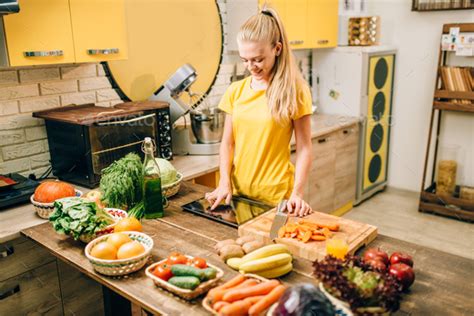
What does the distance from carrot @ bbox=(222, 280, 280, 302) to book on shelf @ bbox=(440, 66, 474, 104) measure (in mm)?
3400

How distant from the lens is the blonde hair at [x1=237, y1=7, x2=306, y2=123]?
6.18 ft

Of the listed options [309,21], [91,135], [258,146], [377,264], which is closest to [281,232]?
[377,264]

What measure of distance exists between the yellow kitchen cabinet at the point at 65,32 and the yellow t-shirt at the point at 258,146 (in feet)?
2.42

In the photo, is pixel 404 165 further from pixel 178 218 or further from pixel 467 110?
pixel 178 218

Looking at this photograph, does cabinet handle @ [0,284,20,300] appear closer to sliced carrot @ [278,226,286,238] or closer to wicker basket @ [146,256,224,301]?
wicker basket @ [146,256,224,301]

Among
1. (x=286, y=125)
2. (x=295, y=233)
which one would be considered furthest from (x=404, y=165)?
(x=295, y=233)

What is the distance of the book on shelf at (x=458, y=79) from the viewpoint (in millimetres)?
3818

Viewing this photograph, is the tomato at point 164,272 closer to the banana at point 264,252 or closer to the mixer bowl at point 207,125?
the banana at point 264,252

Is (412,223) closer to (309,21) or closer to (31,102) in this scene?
(309,21)

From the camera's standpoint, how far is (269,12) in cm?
192

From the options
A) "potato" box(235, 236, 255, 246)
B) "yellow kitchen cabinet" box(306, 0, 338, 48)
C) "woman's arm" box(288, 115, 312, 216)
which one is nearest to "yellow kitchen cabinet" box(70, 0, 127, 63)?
"woman's arm" box(288, 115, 312, 216)

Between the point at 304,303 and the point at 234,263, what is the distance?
1.45ft

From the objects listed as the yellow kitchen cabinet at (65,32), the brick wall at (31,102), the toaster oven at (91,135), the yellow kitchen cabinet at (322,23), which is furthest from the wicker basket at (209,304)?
the yellow kitchen cabinet at (322,23)

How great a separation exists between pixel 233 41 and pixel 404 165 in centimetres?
241
